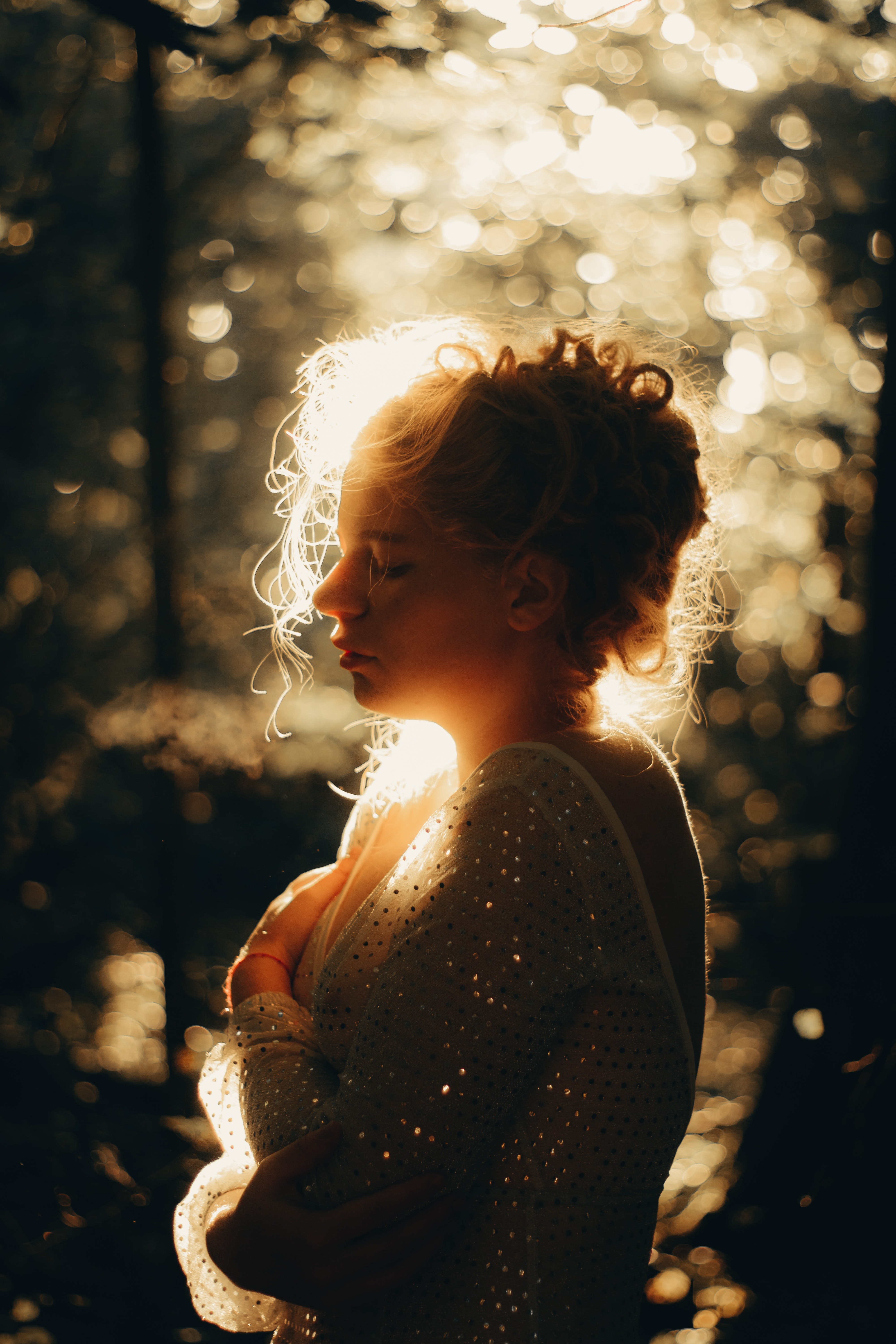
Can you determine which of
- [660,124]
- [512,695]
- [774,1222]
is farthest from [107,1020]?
[660,124]

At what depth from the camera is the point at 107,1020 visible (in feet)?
14.0

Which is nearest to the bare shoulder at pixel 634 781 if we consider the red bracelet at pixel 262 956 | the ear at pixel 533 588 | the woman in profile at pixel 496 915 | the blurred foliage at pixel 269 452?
the woman in profile at pixel 496 915

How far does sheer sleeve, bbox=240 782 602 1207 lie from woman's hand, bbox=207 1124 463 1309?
13mm

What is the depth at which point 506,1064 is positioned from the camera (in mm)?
745

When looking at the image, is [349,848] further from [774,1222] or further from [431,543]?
[774,1222]

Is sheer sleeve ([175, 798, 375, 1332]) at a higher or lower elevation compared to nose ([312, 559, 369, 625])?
lower

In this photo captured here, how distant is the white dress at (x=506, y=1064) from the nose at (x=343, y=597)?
231mm

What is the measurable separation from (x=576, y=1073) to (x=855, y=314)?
594 cm

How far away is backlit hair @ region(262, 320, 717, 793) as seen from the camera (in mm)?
909

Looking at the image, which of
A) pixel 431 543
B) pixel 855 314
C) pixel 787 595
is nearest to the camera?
pixel 431 543

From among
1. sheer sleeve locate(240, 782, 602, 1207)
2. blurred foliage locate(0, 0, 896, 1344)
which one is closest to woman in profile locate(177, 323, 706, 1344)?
sheer sleeve locate(240, 782, 602, 1207)

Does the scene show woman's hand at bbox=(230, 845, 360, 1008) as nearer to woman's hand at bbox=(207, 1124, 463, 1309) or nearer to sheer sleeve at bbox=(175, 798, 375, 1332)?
sheer sleeve at bbox=(175, 798, 375, 1332)

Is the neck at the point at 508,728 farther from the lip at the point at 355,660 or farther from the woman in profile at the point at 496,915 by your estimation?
the lip at the point at 355,660

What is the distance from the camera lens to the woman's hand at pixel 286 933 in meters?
1.05
